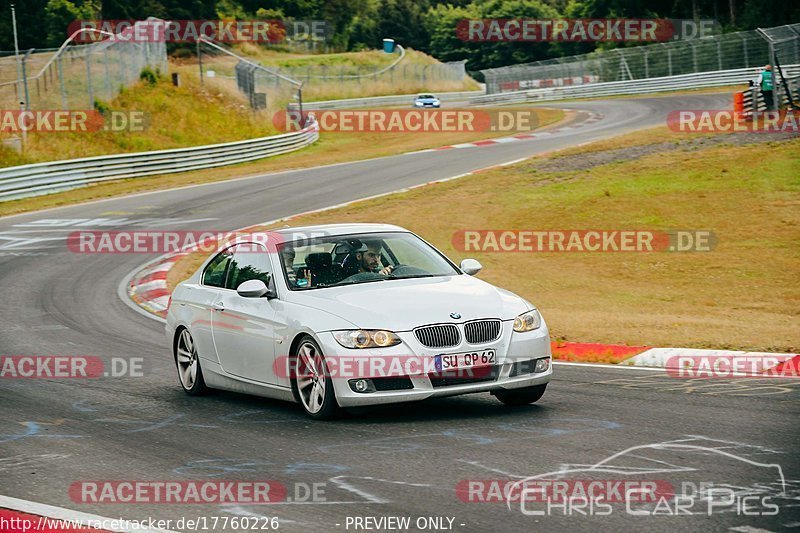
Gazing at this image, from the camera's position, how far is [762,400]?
8.48m

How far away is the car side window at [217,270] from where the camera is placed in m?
10.2

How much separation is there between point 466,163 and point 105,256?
14794 mm

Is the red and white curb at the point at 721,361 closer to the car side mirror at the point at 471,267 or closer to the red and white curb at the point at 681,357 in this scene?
the red and white curb at the point at 681,357

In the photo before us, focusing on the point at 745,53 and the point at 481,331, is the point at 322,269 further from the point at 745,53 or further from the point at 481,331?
the point at 745,53

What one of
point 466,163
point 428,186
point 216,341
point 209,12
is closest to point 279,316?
point 216,341

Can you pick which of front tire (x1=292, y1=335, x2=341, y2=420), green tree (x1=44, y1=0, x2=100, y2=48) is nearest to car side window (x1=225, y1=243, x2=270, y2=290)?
front tire (x1=292, y1=335, x2=341, y2=420)

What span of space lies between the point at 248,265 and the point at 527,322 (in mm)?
2585

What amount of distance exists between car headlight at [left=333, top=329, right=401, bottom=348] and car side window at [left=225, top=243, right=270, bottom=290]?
1427 millimetres

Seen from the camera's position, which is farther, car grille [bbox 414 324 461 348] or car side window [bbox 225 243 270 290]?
car side window [bbox 225 243 270 290]

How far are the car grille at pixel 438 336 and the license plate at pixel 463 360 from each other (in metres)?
0.10

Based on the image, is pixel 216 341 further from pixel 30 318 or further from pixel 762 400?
pixel 30 318

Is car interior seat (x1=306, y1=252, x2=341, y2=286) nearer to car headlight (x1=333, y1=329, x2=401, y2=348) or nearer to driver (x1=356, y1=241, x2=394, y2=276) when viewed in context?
driver (x1=356, y1=241, x2=394, y2=276)

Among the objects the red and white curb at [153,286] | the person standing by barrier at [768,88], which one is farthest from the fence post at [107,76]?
the person standing by barrier at [768,88]

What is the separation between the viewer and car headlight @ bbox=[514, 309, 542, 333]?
27.7 ft
